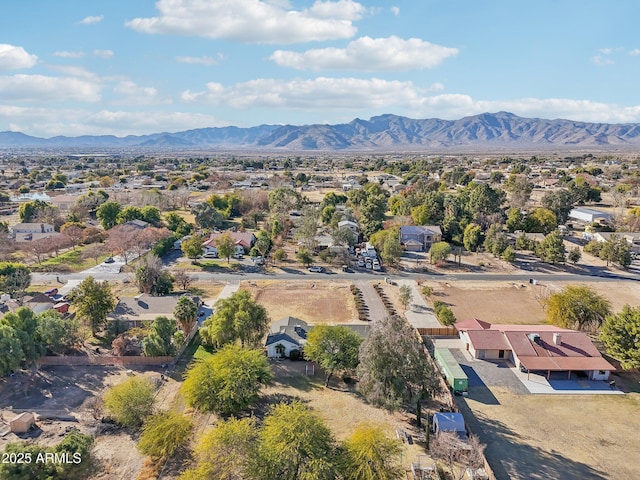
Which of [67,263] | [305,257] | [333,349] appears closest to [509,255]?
[305,257]

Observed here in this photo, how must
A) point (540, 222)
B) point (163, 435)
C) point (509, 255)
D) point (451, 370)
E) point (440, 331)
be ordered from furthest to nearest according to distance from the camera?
1. point (540, 222)
2. point (509, 255)
3. point (440, 331)
4. point (451, 370)
5. point (163, 435)

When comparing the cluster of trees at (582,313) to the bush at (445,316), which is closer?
the cluster of trees at (582,313)

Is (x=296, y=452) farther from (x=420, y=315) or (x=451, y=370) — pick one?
(x=420, y=315)

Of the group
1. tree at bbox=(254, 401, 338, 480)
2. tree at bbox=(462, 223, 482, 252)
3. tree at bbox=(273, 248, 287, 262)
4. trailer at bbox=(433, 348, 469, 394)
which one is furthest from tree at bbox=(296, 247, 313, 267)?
tree at bbox=(254, 401, 338, 480)

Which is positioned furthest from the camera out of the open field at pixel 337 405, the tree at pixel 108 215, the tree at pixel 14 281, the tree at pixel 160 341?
the tree at pixel 108 215

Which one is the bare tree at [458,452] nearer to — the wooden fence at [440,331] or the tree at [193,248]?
the wooden fence at [440,331]

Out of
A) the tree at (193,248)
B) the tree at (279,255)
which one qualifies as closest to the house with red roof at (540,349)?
the tree at (279,255)

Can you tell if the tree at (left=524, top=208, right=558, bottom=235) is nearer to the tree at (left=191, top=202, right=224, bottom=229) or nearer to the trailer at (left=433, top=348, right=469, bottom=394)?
the trailer at (left=433, top=348, right=469, bottom=394)

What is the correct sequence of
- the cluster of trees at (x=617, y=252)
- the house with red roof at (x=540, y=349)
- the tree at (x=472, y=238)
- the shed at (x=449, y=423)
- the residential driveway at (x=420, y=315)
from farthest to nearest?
the tree at (x=472, y=238), the cluster of trees at (x=617, y=252), the residential driveway at (x=420, y=315), the house with red roof at (x=540, y=349), the shed at (x=449, y=423)
